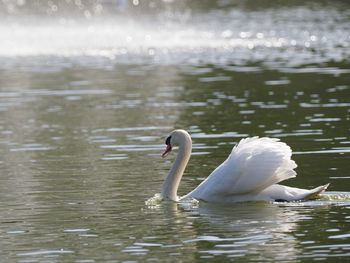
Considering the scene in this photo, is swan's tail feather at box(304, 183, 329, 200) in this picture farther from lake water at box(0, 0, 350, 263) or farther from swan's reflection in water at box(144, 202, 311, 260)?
swan's reflection in water at box(144, 202, 311, 260)

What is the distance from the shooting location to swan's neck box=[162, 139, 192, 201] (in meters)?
14.7

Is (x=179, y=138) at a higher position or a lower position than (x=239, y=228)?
higher

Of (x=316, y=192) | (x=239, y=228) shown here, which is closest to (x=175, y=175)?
(x=316, y=192)

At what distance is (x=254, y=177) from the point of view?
13938 mm

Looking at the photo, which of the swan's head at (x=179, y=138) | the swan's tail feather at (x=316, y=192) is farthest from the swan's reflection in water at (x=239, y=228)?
the swan's head at (x=179, y=138)

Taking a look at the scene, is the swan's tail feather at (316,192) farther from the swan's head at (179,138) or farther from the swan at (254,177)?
the swan's head at (179,138)

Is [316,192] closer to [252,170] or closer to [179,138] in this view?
[252,170]

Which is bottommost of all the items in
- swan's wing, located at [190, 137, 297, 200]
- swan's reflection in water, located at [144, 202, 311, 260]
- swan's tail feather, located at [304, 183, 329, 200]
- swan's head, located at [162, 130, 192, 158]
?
swan's reflection in water, located at [144, 202, 311, 260]

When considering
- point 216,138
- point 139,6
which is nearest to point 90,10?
point 139,6

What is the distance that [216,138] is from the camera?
20781mm

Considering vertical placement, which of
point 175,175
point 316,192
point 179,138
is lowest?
point 316,192

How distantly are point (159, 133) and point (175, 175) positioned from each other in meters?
6.91

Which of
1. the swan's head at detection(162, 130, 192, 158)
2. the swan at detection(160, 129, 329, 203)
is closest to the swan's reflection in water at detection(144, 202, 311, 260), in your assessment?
the swan at detection(160, 129, 329, 203)

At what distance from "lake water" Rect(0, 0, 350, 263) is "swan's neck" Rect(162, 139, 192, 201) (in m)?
0.27
